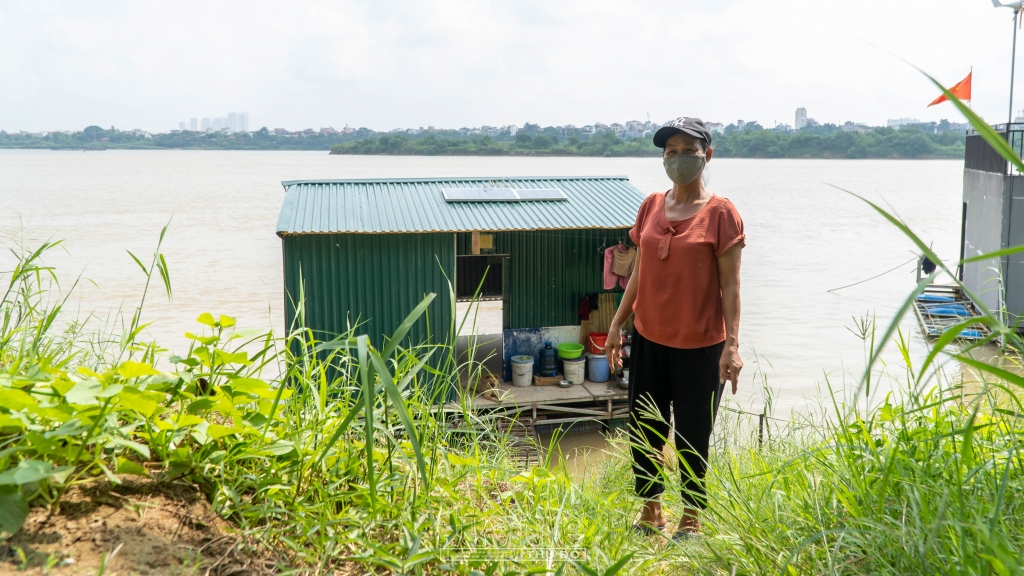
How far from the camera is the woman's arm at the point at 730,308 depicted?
2689 millimetres

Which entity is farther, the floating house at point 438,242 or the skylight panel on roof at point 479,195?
the skylight panel on roof at point 479,195

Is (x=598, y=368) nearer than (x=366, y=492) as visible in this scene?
No

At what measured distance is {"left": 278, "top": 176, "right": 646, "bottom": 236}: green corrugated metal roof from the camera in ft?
27.1

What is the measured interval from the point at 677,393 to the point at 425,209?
6442mm

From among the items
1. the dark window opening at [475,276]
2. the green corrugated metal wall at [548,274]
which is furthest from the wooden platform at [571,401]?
the dark window opening at [475,276]

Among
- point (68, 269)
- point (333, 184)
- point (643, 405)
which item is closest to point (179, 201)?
point (68, 269)

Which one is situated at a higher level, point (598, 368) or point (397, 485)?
point (397, 485)

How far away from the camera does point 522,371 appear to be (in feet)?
30.4

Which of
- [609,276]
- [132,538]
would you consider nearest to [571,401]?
[609,276]

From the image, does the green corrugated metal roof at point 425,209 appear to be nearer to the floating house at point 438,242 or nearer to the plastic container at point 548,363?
the floating house at point 438,242

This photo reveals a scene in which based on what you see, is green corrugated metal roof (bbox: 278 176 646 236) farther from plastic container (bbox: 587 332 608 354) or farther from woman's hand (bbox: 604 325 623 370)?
woman's hand (bbox: 604 325 623 370)

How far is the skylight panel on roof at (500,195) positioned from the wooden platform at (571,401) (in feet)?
7.77

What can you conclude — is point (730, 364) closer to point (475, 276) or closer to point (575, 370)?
point (575, 370)

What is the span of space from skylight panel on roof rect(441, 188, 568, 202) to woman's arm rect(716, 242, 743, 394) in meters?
6.67
